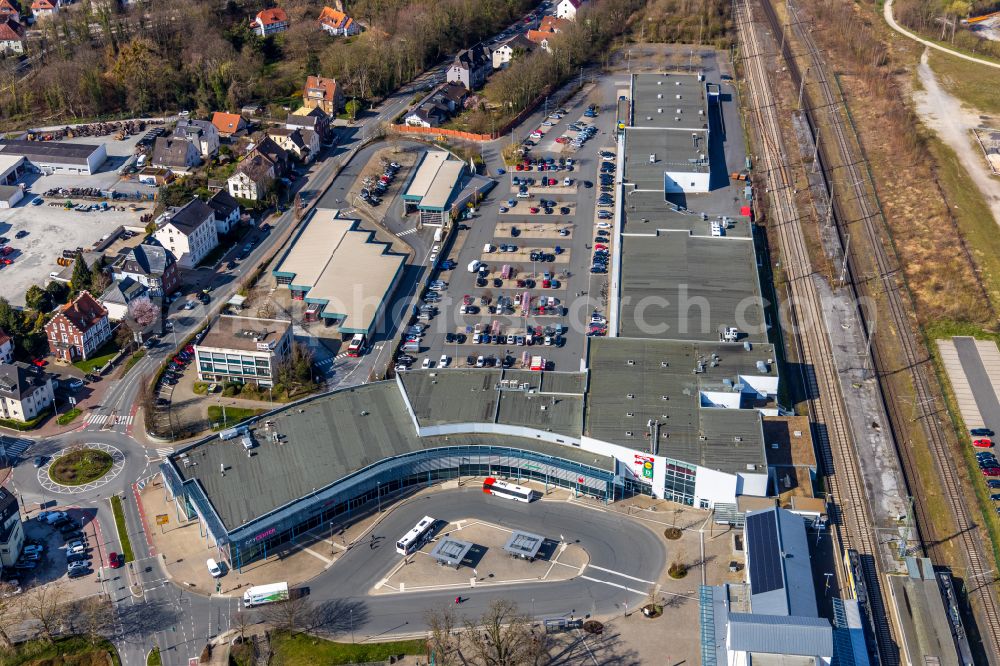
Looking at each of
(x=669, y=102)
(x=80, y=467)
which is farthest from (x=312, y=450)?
(x=669, y=102)

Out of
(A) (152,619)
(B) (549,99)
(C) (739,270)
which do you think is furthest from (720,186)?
(A) (152,619)

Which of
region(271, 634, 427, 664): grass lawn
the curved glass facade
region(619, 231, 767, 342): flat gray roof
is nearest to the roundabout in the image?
the curved glass facade

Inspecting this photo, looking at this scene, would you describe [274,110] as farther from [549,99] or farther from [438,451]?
[438,451]

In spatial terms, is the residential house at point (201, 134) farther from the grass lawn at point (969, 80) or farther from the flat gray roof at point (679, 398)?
the grass lawn at point (969, 80)

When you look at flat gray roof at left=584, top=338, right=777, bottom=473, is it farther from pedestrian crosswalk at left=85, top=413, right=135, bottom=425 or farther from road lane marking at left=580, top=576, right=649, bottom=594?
pedestrian crosswalk at left=85, top=413, right=135, bottom=425

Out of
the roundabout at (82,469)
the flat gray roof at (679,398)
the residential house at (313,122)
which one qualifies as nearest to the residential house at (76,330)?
the roundabout at (82,469)

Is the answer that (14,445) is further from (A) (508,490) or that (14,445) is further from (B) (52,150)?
(B) (52,150)
